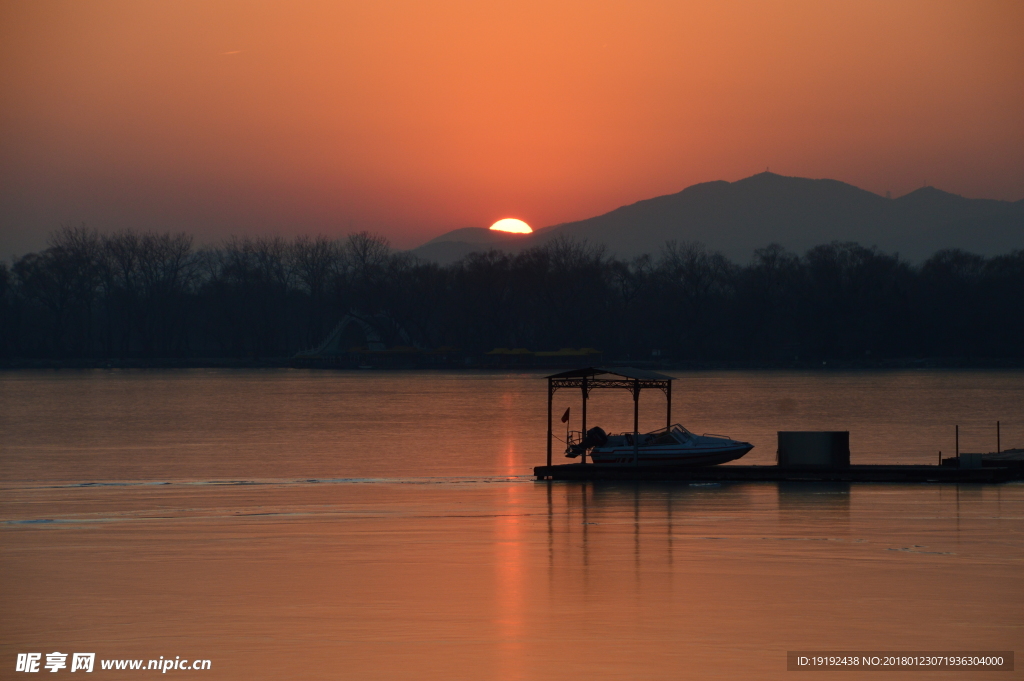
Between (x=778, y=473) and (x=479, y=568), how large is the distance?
48.7ft

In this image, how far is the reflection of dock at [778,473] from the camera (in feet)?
103

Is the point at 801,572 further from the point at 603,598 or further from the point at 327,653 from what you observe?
the point at 327,653

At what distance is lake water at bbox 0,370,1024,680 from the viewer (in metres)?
15.1

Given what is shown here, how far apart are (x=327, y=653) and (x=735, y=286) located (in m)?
174

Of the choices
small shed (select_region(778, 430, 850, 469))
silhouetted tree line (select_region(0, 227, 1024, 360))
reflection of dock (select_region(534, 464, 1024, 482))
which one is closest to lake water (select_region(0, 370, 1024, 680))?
reflection of dock (select_region(534, 464, 1024, 482))

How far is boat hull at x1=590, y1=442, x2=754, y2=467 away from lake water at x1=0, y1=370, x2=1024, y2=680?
163cm

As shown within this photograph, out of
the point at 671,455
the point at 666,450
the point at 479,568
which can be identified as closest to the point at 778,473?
the point at 671,455

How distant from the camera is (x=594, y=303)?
18638cm

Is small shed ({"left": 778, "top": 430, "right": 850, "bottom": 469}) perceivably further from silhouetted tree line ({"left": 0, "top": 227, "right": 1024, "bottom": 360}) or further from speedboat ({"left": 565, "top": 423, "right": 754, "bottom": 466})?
silhouetted tree line ({"left": 0, "top": 227, "right": 1024, "bottom": 360})

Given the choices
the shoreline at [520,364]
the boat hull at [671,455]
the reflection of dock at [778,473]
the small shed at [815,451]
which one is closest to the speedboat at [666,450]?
the boat hull at [671,455]

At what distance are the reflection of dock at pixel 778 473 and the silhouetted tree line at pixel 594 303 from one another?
144 m

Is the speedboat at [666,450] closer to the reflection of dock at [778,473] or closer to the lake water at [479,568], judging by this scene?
the reflection of dock at [778,473]

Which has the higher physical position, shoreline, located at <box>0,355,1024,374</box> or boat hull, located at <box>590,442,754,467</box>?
shoreline, located at <box>0,355,1024,374</box>

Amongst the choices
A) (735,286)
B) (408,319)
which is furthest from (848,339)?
(408,319)
